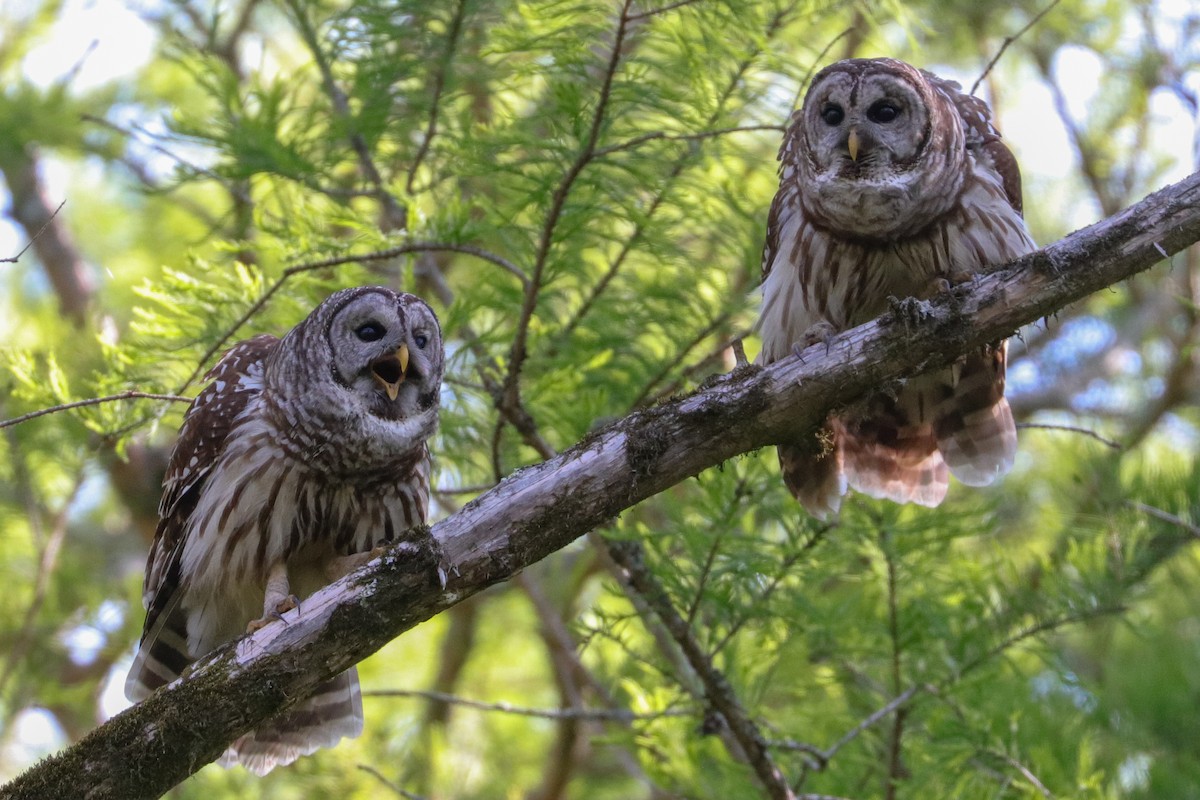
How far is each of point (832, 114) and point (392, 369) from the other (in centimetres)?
156

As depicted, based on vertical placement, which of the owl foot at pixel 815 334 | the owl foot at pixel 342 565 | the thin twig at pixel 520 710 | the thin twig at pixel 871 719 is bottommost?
the thin twig at pixel 871 719

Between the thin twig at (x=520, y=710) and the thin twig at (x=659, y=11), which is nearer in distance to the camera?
the thin twig at (x=659, y=11)

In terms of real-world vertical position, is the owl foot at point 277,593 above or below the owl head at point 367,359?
below

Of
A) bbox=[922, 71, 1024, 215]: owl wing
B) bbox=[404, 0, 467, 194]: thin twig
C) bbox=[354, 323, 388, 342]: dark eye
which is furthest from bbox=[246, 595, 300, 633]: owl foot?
bbox=[922, 71, 1024, 215]: owl wing

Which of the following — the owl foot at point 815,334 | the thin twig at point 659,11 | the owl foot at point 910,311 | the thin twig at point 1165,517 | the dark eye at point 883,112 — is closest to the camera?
the owl foot at point 910,311

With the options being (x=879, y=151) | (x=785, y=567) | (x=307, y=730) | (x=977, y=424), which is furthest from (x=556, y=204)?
(x=307, y=730)

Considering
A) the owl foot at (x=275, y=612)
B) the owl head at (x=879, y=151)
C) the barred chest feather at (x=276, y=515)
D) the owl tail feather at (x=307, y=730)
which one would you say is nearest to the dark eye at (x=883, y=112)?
the owl head at (x=879, y=151)

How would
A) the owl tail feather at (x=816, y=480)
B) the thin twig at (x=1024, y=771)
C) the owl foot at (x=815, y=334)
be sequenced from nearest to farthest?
1. the owl foot at (x=815, y=334)
2. the thin twig at (x=1024, y=771)
3. the owl tail feather at (x=816, y=480)

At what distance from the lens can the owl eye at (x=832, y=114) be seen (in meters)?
3.89

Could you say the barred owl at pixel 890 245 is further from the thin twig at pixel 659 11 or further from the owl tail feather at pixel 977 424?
the thin twig at pixel 659 11

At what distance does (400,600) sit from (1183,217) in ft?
7.00

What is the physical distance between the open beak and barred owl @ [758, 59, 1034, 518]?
1.15 meters

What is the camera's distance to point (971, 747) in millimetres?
4129

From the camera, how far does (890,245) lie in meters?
3.92
